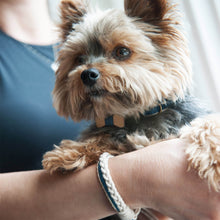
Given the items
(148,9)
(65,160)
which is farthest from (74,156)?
(148,9)

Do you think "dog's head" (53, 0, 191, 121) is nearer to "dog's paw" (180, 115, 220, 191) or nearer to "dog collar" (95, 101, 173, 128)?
"dog collar" (95, 101, 173, 128)

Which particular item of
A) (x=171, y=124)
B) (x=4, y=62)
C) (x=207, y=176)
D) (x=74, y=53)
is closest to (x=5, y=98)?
(x=4, y=62)

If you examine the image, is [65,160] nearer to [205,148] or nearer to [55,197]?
[55,197]

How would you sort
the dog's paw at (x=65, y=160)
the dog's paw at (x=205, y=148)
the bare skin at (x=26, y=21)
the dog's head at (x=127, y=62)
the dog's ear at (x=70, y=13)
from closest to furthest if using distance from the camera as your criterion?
the dog's paw at (x=205, y=148), the dog's paw at (x=65, y=160), the dog's head at (x=127, y=62), the dog's ear at (x=70, y=13), the bare skin at (x=26, y=21)

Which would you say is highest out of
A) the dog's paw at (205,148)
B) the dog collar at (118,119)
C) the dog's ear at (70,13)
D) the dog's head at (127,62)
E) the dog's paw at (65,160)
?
the dog's ear at (70,13)

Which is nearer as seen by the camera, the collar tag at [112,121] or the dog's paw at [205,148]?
the dog's paw at [205,148]

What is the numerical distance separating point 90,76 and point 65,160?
12.6 inches

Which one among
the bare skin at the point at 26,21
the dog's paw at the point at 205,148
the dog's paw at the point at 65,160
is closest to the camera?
the dog's paw at the point at 205,148

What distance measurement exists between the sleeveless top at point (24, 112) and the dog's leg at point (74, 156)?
0.92 ft

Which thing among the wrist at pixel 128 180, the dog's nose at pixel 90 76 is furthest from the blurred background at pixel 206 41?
the wrist at pixel 128 180

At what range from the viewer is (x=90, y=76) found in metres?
0.94

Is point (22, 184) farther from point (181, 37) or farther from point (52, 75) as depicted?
point (181, 37)

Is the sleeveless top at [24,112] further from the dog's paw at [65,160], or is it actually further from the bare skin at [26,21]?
the dog's paw at [65,160]

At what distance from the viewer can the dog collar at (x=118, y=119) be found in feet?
3.43
